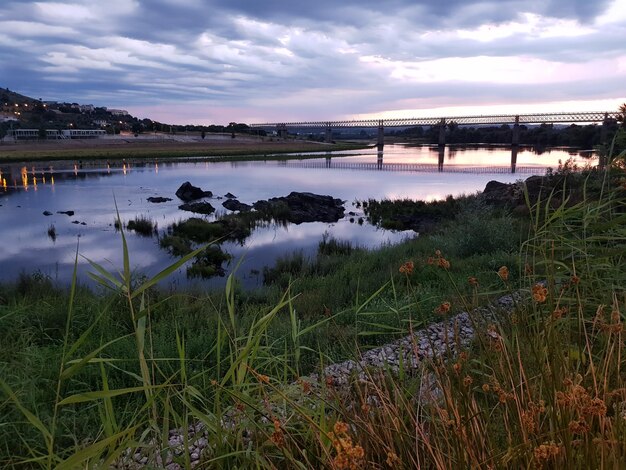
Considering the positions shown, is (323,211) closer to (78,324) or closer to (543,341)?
(78,324)

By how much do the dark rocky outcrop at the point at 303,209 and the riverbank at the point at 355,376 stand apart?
504 inches

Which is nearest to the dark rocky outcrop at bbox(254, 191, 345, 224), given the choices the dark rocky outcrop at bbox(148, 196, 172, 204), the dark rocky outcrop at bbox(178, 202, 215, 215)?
the dark rocky outcrop at bbox(178, 202, 215, 215)

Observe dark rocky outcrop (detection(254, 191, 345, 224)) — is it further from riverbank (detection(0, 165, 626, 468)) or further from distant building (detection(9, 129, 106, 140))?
distant building (detection(9, 129, 106, 140))

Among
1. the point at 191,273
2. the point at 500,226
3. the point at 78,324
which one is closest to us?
the point at 78,324

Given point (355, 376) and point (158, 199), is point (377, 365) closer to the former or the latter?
point (355, 376)

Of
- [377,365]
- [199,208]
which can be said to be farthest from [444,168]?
[377,365]

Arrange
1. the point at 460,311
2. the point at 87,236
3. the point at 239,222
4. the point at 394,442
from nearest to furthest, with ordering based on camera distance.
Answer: the point at 394,442 < the point at 460,311 < the point at 87,236 < the point at 239,222

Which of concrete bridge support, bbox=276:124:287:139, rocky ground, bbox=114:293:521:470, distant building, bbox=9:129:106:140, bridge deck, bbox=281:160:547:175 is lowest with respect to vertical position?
bridge deck, bbox=281:160:547:175

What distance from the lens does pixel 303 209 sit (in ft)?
89.8

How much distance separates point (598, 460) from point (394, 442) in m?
0.88

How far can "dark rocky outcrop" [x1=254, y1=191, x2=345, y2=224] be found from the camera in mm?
25812

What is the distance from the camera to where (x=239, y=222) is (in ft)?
73.3

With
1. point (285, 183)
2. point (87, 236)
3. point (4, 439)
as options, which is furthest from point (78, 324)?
point (285, 183)

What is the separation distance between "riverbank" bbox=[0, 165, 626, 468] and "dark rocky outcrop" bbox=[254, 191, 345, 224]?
42.0 ft
